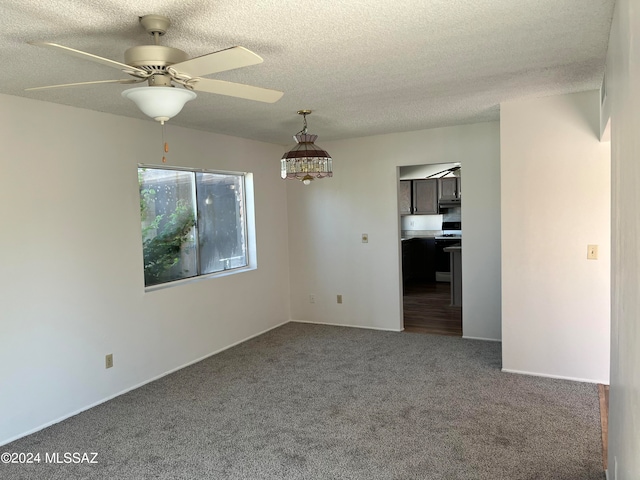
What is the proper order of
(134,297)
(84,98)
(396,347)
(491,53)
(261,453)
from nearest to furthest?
(491,53) < (261,453) < (84,98) < (134,297) < (396,347)

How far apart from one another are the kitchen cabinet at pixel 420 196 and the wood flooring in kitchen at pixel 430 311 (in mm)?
1474

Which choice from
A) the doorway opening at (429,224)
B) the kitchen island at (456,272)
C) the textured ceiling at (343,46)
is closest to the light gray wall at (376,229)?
the textured ceiling at (343,46)

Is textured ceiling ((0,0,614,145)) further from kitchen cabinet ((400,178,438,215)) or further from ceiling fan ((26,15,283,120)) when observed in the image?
kitchen cabinet ((400,178,438,215))

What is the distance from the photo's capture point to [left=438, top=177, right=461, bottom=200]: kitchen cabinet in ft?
29.4

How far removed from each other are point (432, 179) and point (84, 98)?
6867 millimetres

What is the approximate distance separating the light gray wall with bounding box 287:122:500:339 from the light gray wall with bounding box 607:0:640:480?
2945mm

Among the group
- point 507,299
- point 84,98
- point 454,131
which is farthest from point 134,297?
point 454,131

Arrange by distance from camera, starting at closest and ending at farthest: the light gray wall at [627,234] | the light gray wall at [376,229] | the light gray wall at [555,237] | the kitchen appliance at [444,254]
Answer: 1. the light gray wall at [627,234]
2. the light gray wall at [555,237]
3. the light gray wall at [376,229]
4. the kitchen appliance at [444,254]

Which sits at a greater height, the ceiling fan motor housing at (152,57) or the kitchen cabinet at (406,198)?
the ceiling fan motor housing at (152,57)

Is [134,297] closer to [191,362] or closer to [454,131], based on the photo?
[191,362]

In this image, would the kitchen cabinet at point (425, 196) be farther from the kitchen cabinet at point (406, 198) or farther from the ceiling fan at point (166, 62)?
the ceiling fan at point (166, 62)

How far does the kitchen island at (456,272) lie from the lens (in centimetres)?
673

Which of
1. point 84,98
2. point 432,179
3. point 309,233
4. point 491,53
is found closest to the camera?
point 491,53

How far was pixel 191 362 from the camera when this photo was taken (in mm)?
4727
